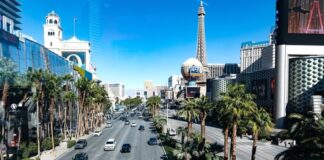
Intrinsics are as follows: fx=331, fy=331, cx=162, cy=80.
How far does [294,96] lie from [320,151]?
3102 inches

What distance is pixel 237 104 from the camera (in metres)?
33.9

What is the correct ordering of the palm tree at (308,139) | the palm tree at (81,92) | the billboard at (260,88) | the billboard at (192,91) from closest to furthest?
1. the palm tree at (308,139)
2. the palm tree at (81,92)
3. the billboard at (260,88)
4. the billboard at (192,91)

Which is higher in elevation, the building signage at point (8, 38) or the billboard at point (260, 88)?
the building signage at point (8, 38)

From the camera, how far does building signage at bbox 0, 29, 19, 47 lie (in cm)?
6336

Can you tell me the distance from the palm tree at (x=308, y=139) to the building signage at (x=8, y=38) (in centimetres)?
5672

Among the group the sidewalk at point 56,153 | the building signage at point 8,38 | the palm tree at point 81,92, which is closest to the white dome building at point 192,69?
the palm tree at point 81,92

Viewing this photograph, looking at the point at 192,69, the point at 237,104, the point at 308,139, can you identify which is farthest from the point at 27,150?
the point at 192,69

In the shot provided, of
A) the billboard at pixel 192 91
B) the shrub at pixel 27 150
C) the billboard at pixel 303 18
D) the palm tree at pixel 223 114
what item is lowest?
the shrub at pixel 27 150

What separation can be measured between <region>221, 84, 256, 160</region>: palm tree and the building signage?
1871 inches

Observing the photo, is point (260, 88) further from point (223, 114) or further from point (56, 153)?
point (223, 114)

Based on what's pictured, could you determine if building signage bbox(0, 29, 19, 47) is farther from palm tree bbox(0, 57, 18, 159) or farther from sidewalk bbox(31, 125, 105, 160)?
sidewalk bbox(31, 125, 105, 160)

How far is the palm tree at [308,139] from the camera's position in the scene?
22.5m

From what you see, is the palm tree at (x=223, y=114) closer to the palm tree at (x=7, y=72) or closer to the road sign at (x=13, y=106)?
the palm tree at (x=7, y=72)

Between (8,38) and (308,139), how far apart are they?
6037 centimetres
